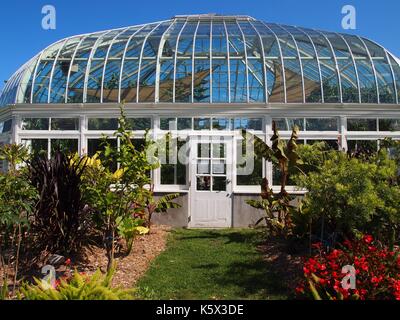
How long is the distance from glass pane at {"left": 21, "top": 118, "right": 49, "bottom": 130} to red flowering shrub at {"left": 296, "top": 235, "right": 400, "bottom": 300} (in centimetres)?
983

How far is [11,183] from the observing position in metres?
6.80

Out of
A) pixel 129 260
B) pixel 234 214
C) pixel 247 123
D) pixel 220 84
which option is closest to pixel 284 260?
pixel 129 260

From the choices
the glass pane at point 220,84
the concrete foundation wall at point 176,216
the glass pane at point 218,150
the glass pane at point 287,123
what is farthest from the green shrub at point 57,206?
the glass pane at point 287,123

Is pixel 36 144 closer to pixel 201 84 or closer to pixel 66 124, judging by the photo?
pixel 66 124

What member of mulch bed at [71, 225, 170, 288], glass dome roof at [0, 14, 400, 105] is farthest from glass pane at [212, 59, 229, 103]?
mulch bed at [71, 225, 170, 288]

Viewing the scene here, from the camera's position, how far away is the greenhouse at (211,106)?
1276 cm

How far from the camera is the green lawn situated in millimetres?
6801

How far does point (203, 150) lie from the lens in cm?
1284

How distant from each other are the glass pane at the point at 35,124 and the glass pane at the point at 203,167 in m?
4.88

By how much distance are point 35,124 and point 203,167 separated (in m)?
5.43

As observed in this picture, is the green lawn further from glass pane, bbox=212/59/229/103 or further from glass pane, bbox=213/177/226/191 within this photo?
glass pane, bbox=212/59/229/103

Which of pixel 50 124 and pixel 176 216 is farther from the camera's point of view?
pixel 50 124

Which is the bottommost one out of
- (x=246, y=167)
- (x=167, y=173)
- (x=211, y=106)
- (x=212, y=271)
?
(x=212, y=271)

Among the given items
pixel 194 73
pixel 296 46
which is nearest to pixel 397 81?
pixel 296 46
